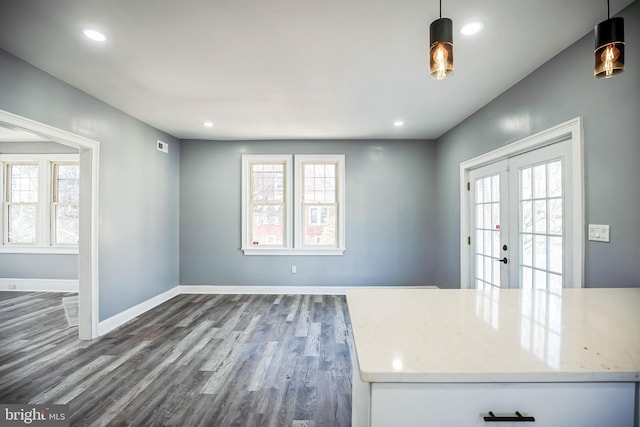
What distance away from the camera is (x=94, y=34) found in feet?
6.82

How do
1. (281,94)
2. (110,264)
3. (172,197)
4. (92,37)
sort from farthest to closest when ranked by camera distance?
(172,197), (110,264), (281,94), (92,37)

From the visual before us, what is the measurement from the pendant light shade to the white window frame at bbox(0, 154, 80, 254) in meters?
6.36

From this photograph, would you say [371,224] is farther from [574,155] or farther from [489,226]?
[574,155]

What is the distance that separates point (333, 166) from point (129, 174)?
307 centimetres

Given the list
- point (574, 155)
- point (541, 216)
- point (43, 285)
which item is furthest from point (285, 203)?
point (43, 285)

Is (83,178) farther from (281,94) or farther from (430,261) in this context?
(430,261)

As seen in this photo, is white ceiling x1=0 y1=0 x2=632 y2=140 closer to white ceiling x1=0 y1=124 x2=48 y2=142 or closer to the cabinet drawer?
the cabinet drawer

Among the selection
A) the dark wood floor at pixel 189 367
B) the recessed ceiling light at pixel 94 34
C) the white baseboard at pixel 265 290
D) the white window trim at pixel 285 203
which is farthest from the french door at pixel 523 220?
the recessed ceiling light at pixel 94 34

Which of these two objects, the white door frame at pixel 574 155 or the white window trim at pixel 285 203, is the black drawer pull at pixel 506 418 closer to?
the white door frame at pixel 574 155

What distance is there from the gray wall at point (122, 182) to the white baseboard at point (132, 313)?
66 mm

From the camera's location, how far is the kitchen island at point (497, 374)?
2.58 ft

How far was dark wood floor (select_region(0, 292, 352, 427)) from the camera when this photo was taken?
6.70 feet

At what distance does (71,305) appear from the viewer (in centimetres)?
435

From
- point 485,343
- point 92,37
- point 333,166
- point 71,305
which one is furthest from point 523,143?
point 71,305
